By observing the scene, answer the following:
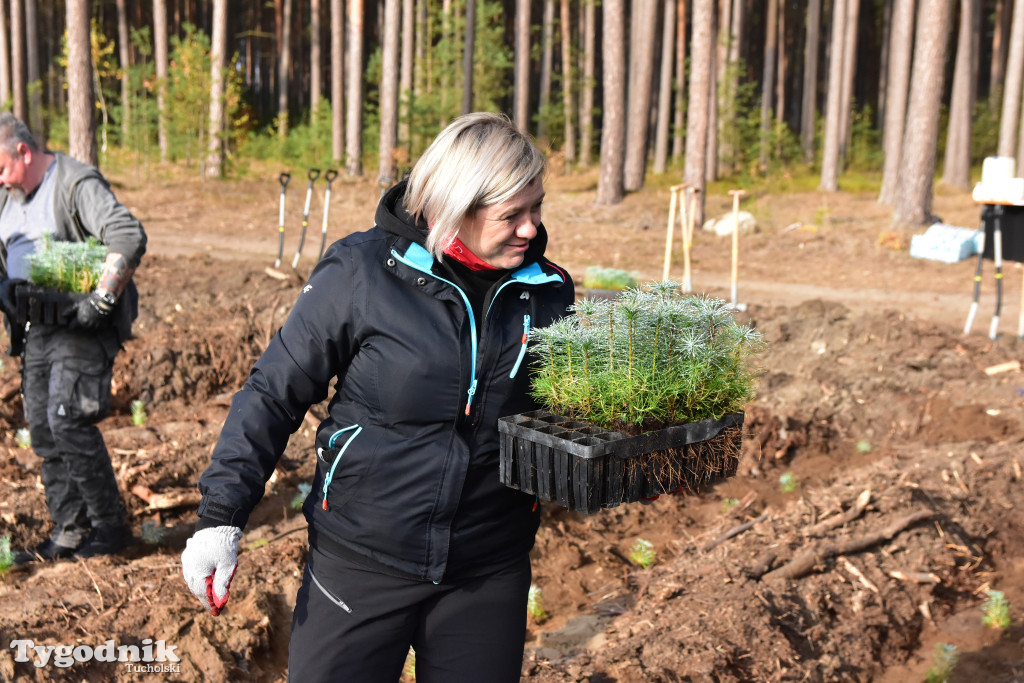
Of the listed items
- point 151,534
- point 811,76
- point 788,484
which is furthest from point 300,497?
point 811,76

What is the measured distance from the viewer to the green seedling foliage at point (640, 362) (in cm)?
232

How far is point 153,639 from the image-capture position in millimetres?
3764

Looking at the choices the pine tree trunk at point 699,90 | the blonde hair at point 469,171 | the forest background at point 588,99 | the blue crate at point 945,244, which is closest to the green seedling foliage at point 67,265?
the blonde hair at point 469,171

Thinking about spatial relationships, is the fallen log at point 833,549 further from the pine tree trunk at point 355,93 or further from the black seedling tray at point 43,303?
the pine tree trunk at point 355,93

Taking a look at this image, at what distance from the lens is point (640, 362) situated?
7.80 feet

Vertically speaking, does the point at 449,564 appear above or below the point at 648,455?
below

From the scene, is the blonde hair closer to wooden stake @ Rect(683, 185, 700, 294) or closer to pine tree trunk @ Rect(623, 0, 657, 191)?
wooden stake @ Rect(683, 185, 700, 294)

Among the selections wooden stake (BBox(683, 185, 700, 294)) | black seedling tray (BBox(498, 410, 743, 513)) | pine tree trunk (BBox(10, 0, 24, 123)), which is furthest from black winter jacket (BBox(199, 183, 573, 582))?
pine tree trunk (BBox(10, 0, 24, 123))

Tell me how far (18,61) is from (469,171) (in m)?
25.5

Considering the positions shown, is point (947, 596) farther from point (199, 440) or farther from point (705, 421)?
point (199, 440)

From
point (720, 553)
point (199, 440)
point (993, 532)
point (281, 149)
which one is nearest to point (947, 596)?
point (993, 532)

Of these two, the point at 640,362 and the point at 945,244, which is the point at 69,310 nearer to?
the point at 640,362

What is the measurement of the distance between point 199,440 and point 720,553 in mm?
3628

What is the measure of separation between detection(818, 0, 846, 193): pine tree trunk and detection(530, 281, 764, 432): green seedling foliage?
20490mm
